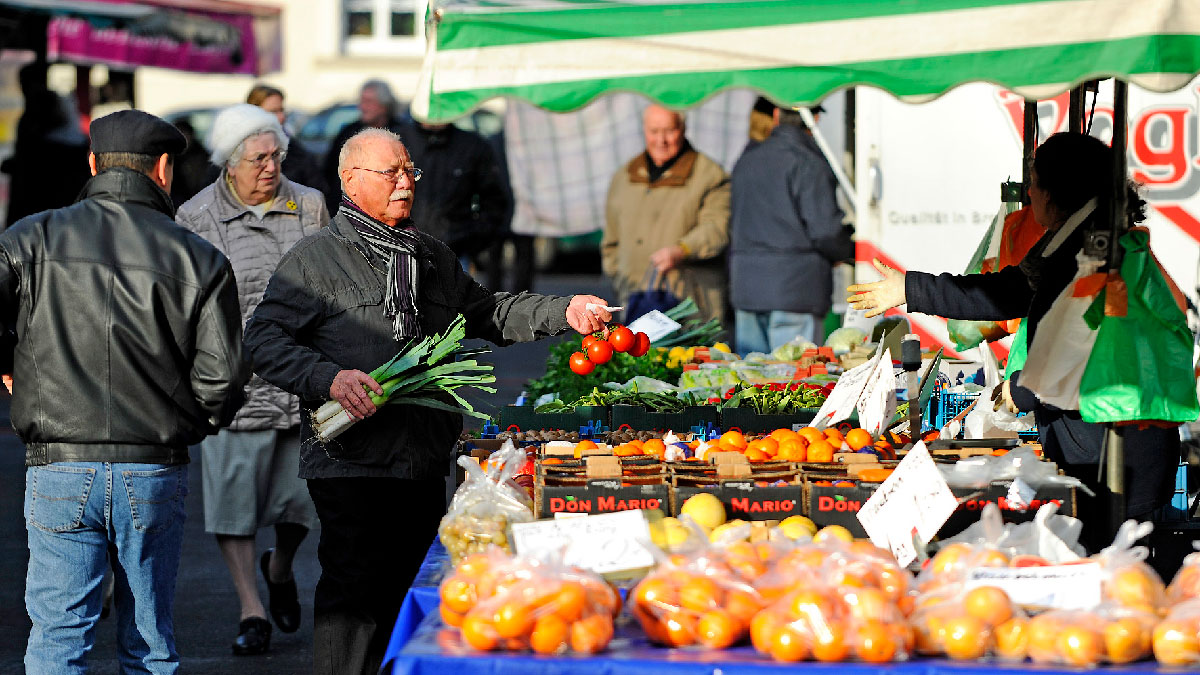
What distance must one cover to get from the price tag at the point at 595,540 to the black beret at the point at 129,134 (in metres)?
1.61

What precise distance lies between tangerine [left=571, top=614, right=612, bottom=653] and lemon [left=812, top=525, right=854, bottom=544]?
2.13 ft

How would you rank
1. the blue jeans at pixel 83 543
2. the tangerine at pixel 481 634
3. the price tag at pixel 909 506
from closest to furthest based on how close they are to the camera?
the tangerine at pixel 481 634 → the price tag at pixel 909 506 → the blue jeans at pixel 83 543

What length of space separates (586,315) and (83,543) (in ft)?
5.65

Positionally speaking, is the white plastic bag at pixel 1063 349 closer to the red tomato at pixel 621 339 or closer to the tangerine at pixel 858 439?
the tangerine at pixel 858 439

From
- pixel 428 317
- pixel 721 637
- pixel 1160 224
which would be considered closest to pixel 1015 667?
pixel 721 637

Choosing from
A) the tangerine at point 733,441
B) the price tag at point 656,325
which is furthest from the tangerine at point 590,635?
the price tag at point 656,325

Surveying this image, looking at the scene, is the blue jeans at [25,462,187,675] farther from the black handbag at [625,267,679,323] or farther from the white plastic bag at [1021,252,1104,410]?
the black handbag at [625,267,679,323]

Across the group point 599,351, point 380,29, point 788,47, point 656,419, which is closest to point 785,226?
point 656,419

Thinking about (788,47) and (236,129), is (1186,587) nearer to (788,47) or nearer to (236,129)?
(788,47)

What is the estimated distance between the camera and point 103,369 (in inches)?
172

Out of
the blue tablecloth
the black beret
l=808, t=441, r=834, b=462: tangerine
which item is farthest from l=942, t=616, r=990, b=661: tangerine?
the black beret

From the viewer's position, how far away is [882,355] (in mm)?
5289

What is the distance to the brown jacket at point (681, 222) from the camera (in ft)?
33.0

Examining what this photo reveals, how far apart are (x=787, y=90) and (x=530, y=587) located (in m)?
1.64
